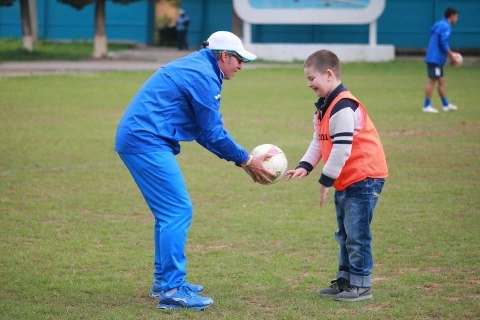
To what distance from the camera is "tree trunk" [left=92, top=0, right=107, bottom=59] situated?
37572 mm

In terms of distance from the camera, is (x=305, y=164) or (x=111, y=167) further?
(x=111, y=167)

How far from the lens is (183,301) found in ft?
20.9

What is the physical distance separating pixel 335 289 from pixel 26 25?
33546 millimetres

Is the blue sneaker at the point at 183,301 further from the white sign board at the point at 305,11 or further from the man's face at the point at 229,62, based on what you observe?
the white sign board at the point at 305,11

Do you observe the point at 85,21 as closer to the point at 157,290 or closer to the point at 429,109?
the point at 429,109

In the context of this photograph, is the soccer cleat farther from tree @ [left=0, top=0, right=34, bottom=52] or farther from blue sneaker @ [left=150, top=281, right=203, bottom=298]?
tree @ [left=0, top=0, right=34, bottom=52]

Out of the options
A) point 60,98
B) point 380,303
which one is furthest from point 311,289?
point 60,98

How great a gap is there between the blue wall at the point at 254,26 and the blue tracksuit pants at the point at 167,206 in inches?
1313

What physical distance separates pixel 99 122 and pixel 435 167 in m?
7.66

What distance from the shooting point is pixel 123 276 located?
7.38 metres

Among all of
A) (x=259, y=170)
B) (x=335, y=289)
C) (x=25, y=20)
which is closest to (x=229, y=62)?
(x=259, y=170)

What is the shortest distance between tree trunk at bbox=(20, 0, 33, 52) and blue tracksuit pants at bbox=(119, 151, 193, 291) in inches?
1269

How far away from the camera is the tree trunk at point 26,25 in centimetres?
3719

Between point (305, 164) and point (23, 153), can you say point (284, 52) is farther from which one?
point (305, 164)
